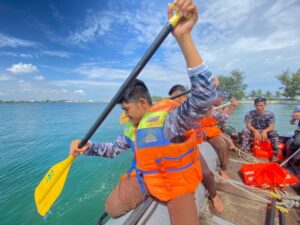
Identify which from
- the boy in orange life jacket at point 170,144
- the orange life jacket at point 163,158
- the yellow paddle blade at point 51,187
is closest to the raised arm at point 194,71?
the boy in orange life jacket at point 170,144

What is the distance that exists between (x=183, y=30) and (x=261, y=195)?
2676mm

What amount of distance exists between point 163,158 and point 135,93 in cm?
57

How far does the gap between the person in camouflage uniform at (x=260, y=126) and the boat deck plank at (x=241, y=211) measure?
6.06ft

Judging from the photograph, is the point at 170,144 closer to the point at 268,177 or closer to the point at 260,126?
the point at 268,177

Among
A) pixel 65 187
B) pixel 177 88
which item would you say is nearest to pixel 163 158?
pixel 177 88

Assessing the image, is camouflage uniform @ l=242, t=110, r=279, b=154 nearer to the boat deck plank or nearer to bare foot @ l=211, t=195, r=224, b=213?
the boat deck plank

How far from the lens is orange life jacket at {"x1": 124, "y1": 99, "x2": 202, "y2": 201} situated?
120 centimetres

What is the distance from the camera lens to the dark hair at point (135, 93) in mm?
1370

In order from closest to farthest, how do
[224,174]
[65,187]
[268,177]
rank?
[268,177], [224,174], [65,187]

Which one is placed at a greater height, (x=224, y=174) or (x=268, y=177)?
(x=268, y=177)

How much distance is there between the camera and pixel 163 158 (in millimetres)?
1231

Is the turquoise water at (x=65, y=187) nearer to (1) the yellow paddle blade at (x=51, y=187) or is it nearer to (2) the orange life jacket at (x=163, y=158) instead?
(1) the yellow paddle blade at (x=51, y=187)

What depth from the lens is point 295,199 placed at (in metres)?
2.13

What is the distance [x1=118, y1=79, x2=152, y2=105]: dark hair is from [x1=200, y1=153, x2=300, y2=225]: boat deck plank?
1.68m
